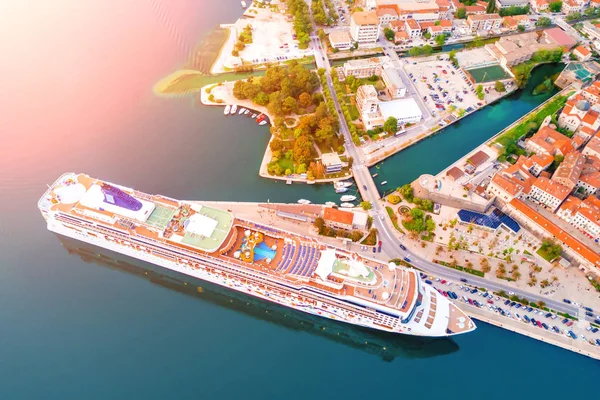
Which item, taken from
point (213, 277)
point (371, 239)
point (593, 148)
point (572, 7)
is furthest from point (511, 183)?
point (572, 7)

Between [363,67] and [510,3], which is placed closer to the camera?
[363,67]

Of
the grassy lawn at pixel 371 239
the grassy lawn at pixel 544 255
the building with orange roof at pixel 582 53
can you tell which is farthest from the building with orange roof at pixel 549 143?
the grassy lawn at pixel 371 239

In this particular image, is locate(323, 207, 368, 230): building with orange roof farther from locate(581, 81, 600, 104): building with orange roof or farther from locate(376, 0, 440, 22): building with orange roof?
locate(376, 0, 440, 22): building with orange roof

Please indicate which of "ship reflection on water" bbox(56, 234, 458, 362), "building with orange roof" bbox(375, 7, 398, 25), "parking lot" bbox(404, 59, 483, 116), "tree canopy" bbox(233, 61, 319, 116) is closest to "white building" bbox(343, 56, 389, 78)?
"parking lot" bbox(404, 59, 483, 116)

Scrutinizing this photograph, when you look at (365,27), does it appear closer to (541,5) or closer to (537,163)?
(537,163)

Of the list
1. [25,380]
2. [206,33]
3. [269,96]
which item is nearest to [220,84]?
[269,96]

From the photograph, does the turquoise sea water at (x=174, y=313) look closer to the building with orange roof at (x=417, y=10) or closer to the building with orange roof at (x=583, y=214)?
the building with orange roof at (x=583, y=214)
